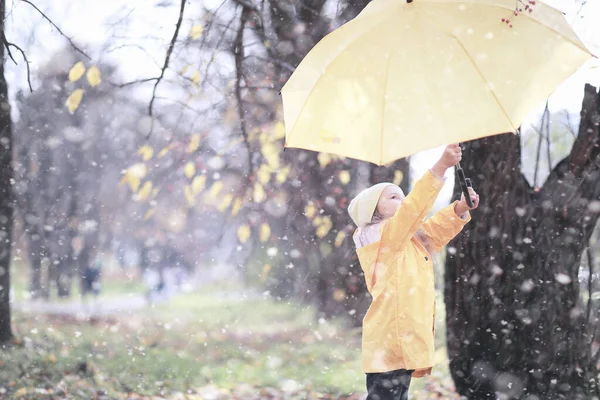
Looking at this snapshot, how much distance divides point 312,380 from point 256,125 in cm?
244

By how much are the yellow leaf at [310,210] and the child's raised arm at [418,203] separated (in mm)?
3194

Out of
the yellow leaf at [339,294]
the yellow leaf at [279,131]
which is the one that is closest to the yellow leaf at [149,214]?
the yellow leaf at [279,131]

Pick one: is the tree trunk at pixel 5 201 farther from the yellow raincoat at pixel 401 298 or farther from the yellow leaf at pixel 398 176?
the yellow raincoat at pixel 401 298

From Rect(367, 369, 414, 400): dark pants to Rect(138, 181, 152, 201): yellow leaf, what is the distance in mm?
7602

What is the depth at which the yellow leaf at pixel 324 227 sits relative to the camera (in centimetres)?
618

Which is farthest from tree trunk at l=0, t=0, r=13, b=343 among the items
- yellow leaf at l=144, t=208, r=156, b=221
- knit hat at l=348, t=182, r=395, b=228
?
yellow leaf at l=144, t=208, r=156, b=221

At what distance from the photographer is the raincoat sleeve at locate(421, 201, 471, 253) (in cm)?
304

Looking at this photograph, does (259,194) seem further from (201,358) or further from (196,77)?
(201,358)

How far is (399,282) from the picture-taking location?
296 centimetres

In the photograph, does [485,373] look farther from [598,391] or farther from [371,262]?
[371,262]

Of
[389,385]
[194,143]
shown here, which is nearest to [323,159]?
[194,143]

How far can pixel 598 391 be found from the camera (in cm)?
392

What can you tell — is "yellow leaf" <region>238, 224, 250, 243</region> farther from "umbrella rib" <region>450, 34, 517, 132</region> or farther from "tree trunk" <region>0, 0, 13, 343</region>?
"umbrella rib" <region>450, 34, 517, 132</region>

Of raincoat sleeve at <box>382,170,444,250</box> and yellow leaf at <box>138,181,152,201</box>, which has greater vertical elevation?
yellow leaf at <box>138,181,152,201</box>
